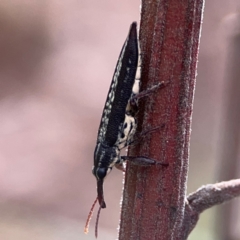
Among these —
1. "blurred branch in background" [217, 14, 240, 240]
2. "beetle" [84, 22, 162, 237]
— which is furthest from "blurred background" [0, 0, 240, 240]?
"beetle" [84, 22, 162, 237]

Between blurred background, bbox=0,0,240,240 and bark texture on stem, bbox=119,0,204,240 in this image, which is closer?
bark texture on stem, bbox=119,0,204,240

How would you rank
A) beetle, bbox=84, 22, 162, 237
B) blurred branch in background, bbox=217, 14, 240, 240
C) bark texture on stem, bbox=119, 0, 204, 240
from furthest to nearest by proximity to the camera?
blurred branch in background, bbox=217, 14, 240, 240 → beetle, bbox=84, 22, 162, 237 → bark texture on stem, bbox=119, 0, 204, 240

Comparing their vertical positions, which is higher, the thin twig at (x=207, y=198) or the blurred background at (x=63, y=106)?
the blurred background at (x=63, y=106)

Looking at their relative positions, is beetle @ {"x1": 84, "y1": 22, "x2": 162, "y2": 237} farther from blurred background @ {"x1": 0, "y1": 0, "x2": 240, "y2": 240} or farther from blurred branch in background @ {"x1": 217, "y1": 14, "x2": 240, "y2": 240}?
blurred background @ {"x1": 0, "y1": 0, "x2": 240, "y2": 240}

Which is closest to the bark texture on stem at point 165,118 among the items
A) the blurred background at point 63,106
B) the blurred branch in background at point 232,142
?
the blurred branch in background at point 232,142

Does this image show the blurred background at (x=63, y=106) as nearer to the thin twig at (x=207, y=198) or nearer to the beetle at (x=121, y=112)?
the beetle at (x=121, y=112)

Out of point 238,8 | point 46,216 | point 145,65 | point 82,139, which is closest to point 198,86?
point 238,8
